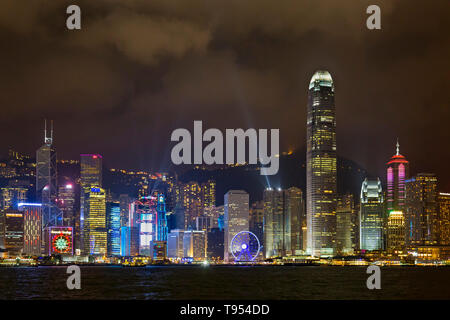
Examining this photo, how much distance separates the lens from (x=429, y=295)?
100625 mm
